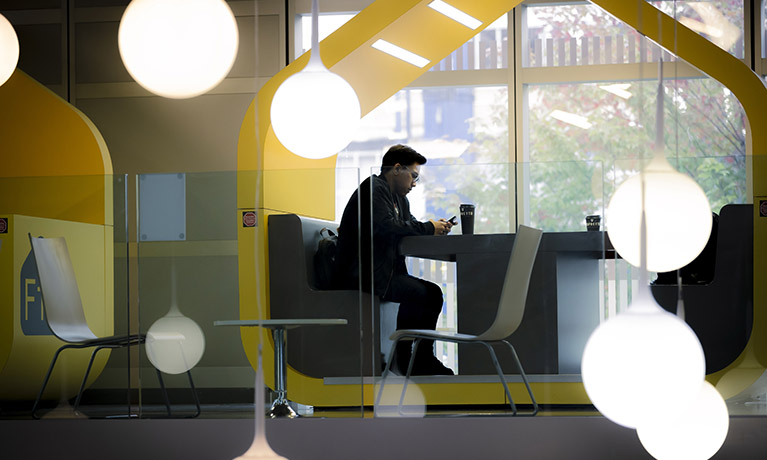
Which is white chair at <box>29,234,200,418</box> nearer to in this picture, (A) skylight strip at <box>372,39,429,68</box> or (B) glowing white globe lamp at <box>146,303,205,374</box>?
(B) glowing white globe lamp at <box>146,303,205,374</box>

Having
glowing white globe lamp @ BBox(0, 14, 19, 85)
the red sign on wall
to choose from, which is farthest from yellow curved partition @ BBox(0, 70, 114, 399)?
glowing white globe lamp @ BBox(0, 14, 19, 85)

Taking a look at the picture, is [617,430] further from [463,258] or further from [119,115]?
[119,115]

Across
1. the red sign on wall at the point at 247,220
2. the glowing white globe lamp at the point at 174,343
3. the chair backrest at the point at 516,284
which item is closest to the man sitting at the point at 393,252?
the chair backrest at the point at 516,284

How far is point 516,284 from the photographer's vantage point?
3.70 metres

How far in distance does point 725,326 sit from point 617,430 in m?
0.65

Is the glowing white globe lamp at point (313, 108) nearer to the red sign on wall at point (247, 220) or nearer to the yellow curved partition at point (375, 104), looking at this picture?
the yellow curved partition at point (375, 104)

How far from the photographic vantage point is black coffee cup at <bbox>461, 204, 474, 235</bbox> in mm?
3695

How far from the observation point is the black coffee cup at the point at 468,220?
12.1 feet

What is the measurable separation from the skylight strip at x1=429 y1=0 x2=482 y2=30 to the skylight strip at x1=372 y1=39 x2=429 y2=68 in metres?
0.31

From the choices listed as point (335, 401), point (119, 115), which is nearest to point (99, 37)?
point (119, 115)

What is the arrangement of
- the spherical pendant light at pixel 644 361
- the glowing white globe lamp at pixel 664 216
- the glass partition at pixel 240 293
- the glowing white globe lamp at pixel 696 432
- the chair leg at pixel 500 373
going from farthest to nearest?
the glass partition at pixel 240 293 → the chair leg at pixel 500 373 → the glowing white globe lamp at pixel 696 432 → the glowing white globe lamp at pixel 664 216 → the spherical pendant light at pixel 644 361

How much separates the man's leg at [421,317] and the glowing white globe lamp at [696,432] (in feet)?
7.87

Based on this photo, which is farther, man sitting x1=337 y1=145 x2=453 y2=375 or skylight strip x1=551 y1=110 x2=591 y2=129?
skylight strip x1=551 y1=110 x2=591 y2=129

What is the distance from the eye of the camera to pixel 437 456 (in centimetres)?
362
